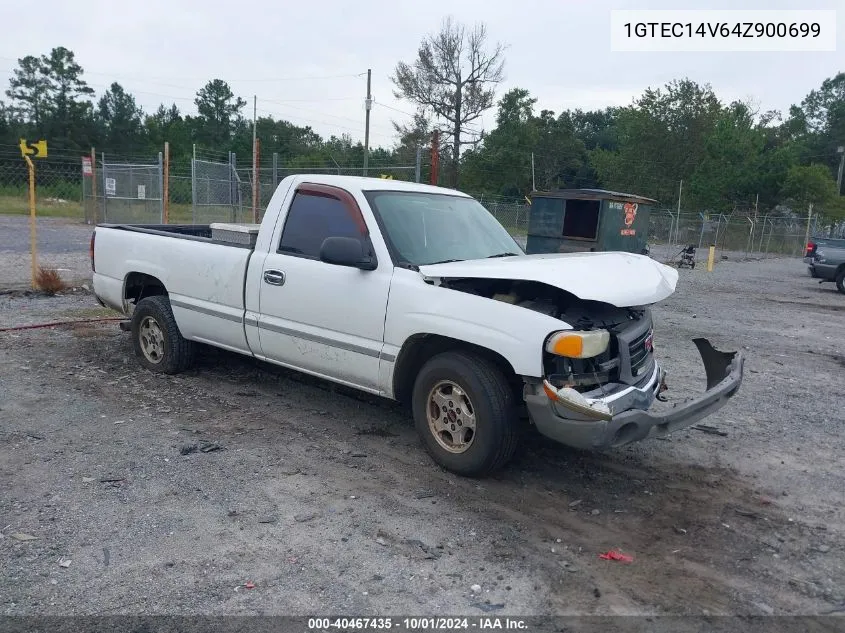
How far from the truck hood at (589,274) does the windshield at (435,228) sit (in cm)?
37

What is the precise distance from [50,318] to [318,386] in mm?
4587

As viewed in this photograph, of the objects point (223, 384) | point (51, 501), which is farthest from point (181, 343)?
point (51, 501)

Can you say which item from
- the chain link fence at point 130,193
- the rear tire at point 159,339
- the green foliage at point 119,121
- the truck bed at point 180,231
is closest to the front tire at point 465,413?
the truck bed at point 180,231

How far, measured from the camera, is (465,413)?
173 inches

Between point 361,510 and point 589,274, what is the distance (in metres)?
1.94

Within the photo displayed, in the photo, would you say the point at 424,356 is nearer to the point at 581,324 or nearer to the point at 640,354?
the point at 581,324

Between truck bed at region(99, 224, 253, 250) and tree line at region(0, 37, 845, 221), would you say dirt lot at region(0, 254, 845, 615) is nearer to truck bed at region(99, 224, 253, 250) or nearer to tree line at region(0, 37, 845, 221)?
truck bed at region(99, 224, 253, 250)

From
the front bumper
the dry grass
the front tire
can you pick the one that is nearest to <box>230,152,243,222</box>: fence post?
the dry grass

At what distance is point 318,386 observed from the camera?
6441 millimetres

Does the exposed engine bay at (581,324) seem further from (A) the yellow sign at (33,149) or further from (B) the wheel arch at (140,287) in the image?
(A) the yellow sign at (33,149)

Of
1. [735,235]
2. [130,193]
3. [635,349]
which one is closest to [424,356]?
[635,349]

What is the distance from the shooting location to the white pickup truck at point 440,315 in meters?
4.05

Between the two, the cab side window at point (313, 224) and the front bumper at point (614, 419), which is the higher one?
the cab side window at point (313, 224)

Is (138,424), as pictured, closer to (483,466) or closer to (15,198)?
(483,466)
